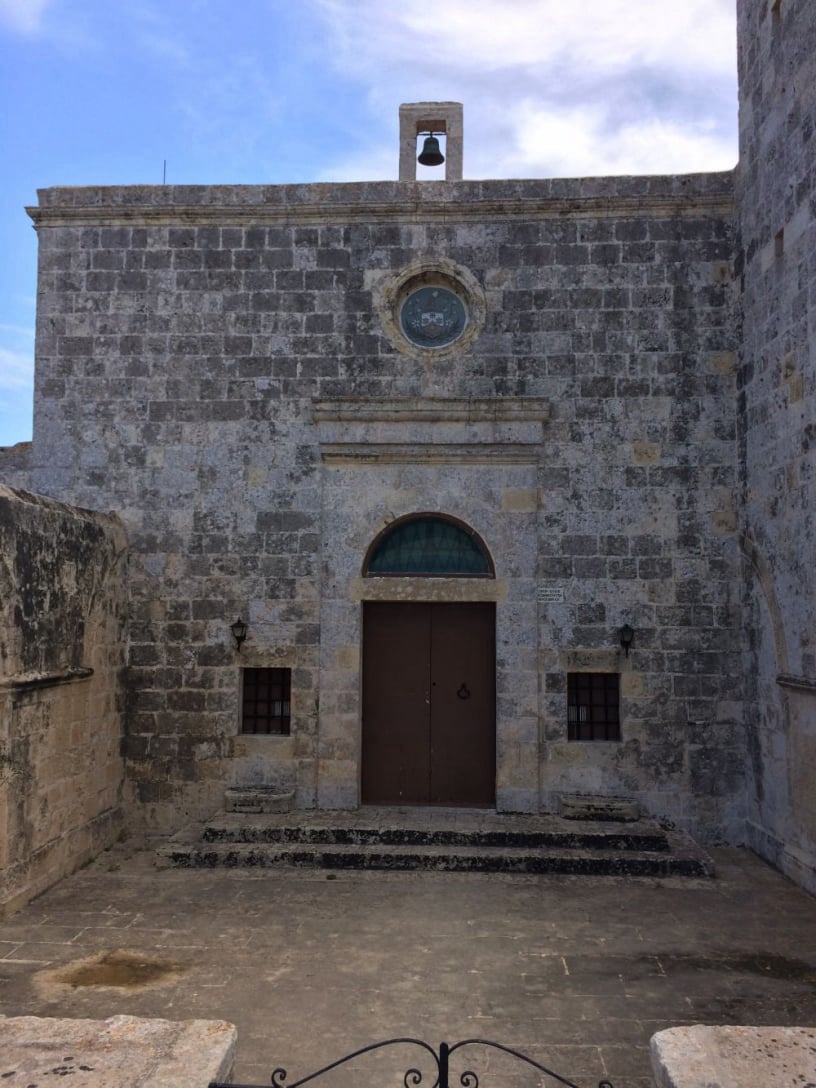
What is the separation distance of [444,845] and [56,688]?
3.67 metres

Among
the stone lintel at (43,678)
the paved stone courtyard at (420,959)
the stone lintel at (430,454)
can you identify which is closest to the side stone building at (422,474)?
the stone lintel at (430,454)

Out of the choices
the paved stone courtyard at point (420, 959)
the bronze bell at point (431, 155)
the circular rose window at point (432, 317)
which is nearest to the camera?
the paved stone courtyard at point (420, 959)

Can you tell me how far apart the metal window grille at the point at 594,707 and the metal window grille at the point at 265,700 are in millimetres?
2868

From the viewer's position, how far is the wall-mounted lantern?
892cm

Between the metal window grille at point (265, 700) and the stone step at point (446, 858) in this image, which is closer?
the stone step at point (446, 858)

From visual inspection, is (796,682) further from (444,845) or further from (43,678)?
(43,678)

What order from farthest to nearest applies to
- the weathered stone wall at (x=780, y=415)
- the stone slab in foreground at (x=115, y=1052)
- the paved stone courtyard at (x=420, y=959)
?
the weathered stone wall at (x=780, y=415) < the paved stone courtyard at (x=420, y=959) < the stone slab in foreground at (x=115, y=1052)

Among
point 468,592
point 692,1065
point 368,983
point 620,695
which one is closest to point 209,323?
point 468,592

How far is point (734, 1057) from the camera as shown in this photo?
3.22m

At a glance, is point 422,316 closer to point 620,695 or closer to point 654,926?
point 620,695

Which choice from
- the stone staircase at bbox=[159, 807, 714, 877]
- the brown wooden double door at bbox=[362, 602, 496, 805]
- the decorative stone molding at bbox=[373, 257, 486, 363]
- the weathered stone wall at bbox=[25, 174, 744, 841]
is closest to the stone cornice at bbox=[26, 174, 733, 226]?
the weathered stone wall at bbox=[25, 174, 744, 841]

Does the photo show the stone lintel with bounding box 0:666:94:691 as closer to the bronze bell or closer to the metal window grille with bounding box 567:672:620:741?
the metal window grille with bounding box 567:672:620:741

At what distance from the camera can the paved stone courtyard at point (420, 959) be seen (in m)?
4.88

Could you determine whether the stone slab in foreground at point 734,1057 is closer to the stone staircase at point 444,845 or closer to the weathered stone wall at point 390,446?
the stone staircase at point 444,845
